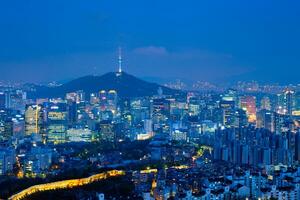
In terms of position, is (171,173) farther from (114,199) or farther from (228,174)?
(114,199)

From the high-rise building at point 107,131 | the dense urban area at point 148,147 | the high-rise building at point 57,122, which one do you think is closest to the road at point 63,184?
the dense urban area at point 148,147

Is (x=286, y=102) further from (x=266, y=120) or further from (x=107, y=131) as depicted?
Result: (x=107, y=131)

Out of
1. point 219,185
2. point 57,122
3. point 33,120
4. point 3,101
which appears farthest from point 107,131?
point 219,185

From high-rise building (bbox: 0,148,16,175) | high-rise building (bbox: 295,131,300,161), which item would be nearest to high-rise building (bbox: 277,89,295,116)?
high-rise building (bbox: 295,131,300,161)

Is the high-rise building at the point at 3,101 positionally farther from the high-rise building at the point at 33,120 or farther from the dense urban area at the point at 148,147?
the high-rise building at the point at 33,120

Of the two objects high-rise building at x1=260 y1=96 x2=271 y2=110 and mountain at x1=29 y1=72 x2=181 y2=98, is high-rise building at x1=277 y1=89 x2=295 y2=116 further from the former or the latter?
mountain at x1=29 y1=72 x2=181 y2=98

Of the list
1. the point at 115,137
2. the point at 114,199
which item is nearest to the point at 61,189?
the point at 114,199
